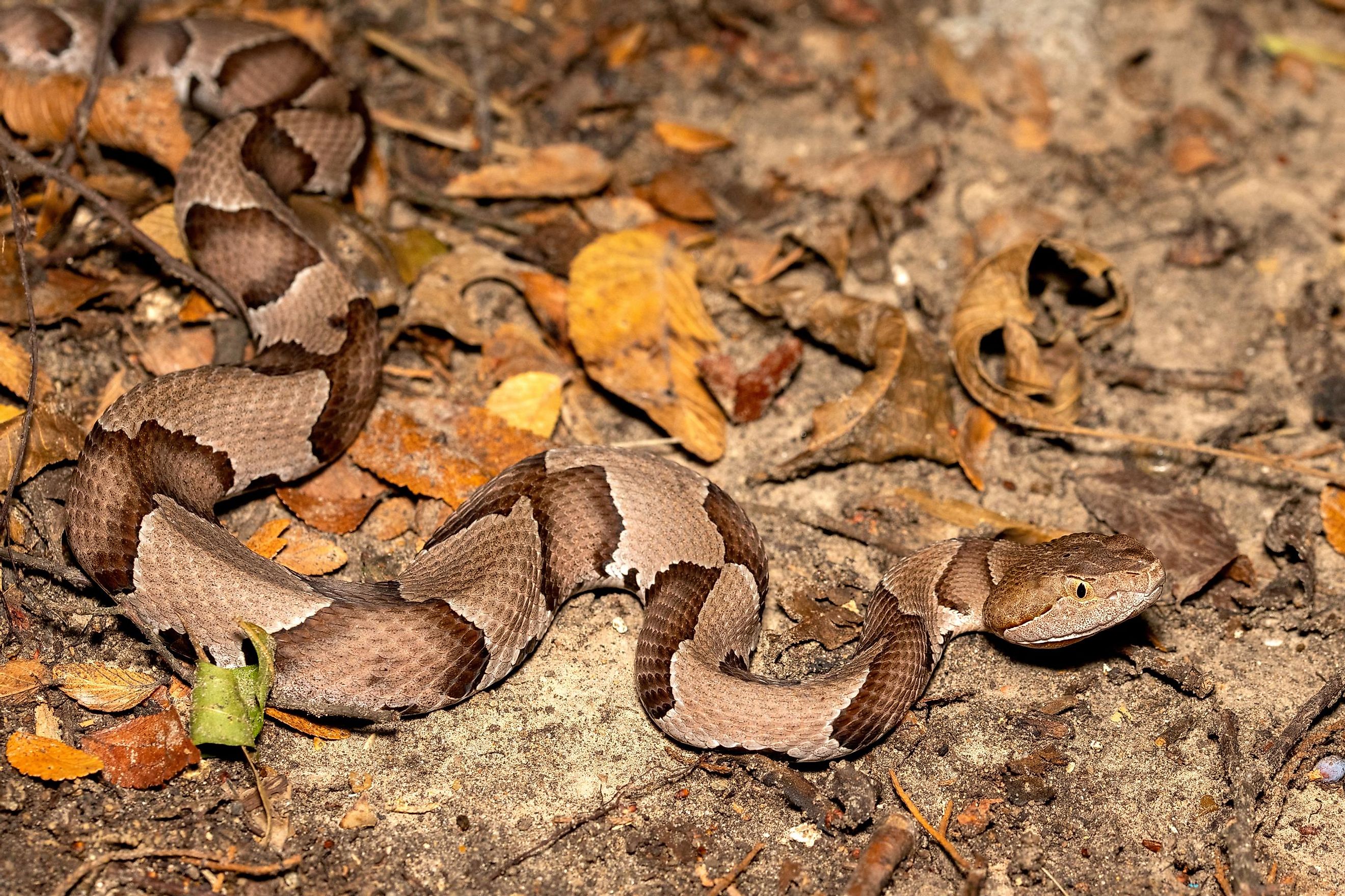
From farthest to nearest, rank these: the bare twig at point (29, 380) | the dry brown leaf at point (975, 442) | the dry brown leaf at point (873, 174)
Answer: the dry brown leaf at point (873, 174)
the dry brown leaf at point (975, 442)
the bare twig at point (29, 380)

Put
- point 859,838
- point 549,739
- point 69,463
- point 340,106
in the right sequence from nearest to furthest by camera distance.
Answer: point 859,838 < point 549,739 < point 69,463 < point 340,106

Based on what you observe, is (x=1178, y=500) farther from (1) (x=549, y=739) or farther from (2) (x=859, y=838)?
(1) (x=549, y=739)

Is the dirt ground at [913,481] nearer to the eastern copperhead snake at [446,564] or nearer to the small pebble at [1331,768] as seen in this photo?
the small pebble at [1331,768]

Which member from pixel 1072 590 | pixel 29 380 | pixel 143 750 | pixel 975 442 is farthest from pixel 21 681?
pixel 975 442

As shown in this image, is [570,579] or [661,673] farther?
[570,579]

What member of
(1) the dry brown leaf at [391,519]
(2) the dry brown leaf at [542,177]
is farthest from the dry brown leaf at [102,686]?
(2) the dry brown leaf at [542,177]

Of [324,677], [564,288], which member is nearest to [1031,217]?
[564,288]

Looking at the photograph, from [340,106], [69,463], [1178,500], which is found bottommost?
[1178,500]
